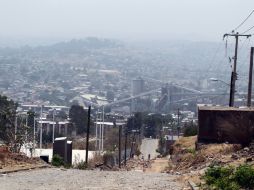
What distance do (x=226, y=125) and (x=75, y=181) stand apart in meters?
13.0

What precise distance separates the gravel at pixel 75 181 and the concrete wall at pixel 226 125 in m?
9.07

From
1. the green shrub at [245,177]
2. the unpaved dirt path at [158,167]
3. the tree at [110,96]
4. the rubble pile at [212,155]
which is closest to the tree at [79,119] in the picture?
the unpaved dirt path at [158,167]

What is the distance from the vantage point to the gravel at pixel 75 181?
45.8ft

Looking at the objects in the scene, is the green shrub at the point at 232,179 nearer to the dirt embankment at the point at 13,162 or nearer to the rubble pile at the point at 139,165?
the dirt embankment at the point at 13,162

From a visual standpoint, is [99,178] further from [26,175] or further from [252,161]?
[252,161]

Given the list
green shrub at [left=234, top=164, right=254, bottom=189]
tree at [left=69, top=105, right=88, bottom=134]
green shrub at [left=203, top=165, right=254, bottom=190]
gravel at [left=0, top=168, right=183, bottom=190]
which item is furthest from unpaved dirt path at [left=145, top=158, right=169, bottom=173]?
tree at [left=69, top=105, right=88, bottom=134]

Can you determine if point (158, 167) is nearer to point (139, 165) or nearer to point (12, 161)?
point (139, 165)

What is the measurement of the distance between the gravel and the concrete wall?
9070 millimetres

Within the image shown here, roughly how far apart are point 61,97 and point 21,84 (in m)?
27.0

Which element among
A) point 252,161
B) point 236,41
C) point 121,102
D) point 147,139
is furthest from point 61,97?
point 252,161

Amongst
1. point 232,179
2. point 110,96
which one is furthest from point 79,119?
point 110,96

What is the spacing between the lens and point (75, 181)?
50.3ft

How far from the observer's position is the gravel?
13969 mm

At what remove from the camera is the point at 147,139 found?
91812 millimetres
